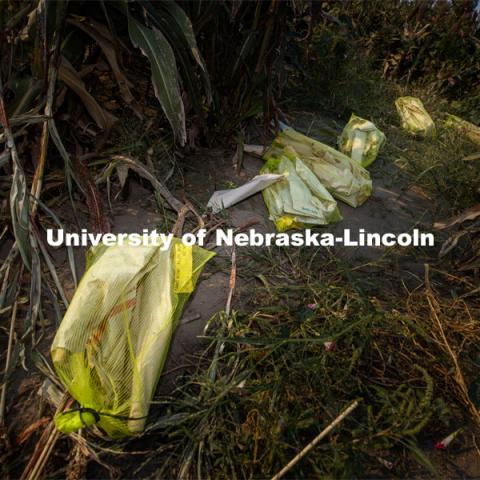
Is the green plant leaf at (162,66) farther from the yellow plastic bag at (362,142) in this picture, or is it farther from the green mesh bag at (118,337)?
the yellow plastic bag at (362,142)

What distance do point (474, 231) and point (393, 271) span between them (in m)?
0.39

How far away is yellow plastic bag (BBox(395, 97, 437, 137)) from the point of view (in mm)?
2707

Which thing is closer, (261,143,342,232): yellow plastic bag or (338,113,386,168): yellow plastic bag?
(261,143,342,232): yellow plastic bag

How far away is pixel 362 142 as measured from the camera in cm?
215

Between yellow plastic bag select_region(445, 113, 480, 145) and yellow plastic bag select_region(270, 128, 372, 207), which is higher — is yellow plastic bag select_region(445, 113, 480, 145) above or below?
below

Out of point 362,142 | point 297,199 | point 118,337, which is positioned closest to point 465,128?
point 362,142

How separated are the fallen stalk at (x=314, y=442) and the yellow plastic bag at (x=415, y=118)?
2.51 meters

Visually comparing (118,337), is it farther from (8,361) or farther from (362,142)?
(362,142)

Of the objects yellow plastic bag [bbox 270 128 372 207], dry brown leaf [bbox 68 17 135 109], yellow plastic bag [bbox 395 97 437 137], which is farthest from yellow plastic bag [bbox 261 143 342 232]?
yellow plastic bag [bbox 395 97 437 137]

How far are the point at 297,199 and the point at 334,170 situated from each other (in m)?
0.36

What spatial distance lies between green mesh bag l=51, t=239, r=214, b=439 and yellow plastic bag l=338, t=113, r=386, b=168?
1.54 meters

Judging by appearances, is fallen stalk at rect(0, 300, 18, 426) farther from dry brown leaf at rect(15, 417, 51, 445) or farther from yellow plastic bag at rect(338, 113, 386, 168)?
yellow plastic bag at rect(338, 113, 386, 168)

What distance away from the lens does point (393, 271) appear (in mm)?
1505

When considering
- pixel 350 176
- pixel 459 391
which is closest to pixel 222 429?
pixel 459 391
